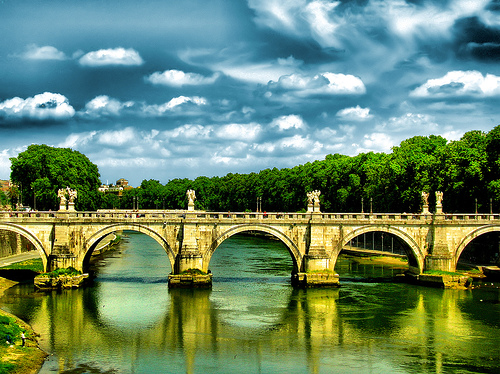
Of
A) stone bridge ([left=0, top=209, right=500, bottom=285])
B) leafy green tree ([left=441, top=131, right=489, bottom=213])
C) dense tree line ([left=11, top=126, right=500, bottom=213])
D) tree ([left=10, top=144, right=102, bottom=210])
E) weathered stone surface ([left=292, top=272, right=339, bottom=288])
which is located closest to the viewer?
stone bridge ([left=0, top=209, right=500, bottom=285])

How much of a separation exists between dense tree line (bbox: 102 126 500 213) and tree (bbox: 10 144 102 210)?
15.2m

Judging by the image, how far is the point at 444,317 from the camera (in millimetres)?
41781

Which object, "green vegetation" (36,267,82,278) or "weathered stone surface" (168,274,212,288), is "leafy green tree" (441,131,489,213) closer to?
"weathered stone surface" (168,274,212,288)

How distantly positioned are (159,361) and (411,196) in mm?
50438

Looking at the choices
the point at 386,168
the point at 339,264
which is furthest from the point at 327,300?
the point at 386,168

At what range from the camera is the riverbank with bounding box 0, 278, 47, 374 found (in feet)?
92.2

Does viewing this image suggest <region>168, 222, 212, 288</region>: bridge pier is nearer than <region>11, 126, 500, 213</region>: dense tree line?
Yes

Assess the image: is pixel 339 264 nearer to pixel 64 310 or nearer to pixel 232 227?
pixel 232 227

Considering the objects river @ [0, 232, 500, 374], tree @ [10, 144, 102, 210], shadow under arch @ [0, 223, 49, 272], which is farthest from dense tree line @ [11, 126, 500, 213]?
shadow under arch @ [0, 223, 49, 272]

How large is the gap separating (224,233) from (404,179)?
35700 millimetres

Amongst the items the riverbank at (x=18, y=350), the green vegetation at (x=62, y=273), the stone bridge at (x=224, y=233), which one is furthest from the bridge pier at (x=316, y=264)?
the riverbank at (x=18, y=350)

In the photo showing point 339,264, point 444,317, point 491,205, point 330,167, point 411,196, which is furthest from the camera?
point 330,167

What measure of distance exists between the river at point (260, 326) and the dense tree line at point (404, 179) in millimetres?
14926

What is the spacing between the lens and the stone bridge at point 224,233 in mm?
50938
